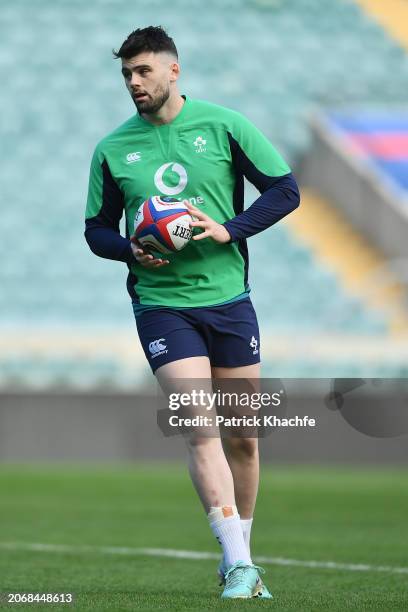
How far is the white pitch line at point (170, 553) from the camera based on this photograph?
24.0 ft

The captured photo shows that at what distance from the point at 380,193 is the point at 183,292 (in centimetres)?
1783

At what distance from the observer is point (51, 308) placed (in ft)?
68.4

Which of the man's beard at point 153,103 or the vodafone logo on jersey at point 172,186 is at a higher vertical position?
the man's beard at point 153,103

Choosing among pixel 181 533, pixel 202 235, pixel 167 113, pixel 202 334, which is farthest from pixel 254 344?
pixel 181 533

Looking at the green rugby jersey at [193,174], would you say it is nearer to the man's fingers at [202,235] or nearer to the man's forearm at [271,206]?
the man's forearm at [271,206]

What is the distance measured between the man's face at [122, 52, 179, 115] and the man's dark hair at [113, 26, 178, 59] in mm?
20

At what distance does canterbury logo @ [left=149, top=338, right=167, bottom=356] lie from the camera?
568 cm

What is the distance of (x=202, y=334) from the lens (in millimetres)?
5801

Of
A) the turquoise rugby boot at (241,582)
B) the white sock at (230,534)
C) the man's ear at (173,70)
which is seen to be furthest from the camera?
the man's ear at (173,70)

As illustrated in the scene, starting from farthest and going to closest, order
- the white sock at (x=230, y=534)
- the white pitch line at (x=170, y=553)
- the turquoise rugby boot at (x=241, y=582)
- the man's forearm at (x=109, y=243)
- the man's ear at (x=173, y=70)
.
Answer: the white pitch line at (x=170, y=553) < the man's forearm at (x=109, y=243) < the man's ear at (x=173, y=70) < the white sock at (x=230, y=534) < the turquoise rugby boot at (x=241, y=582)

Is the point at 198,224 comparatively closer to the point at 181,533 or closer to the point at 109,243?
the point at 109,243

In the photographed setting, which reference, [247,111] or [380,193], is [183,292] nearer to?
[380,193]

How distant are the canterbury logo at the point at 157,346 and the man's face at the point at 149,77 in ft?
3.12

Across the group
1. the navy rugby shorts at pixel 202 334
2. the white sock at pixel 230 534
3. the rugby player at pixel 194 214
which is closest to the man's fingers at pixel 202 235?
the rugby player at pixel 194 214
